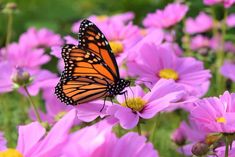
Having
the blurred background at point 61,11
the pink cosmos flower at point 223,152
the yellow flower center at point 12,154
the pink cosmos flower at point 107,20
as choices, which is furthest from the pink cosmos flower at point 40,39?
the yellow flower center at point 12,154

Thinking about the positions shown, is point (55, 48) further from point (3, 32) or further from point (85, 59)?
point (3, 32)

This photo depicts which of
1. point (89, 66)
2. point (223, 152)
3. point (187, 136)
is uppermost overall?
point (89, 66)

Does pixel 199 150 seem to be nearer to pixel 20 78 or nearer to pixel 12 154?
pixel 12 154

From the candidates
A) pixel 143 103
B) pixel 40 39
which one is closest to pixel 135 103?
pixel 143 103

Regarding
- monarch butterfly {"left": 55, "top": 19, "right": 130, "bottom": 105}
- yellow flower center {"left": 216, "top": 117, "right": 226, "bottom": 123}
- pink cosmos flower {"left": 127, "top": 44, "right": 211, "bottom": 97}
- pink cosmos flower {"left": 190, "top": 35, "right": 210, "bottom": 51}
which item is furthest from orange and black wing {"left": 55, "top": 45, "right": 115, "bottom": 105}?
pink cosmos flower {"left": 190, "top": 35, "right": 210, "bottom": 51}

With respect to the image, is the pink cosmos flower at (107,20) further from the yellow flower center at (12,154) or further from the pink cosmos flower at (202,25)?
the yellow flower center at (12,154)

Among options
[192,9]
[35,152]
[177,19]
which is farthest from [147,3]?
[35,152]
